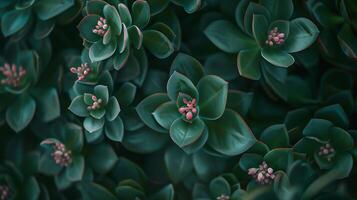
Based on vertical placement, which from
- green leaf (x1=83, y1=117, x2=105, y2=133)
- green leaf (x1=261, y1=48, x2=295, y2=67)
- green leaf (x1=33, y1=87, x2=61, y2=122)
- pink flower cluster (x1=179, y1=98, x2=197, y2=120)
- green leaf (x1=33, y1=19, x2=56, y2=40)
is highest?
green leaf (x1=261, y1=48, x2=295, y2=67)

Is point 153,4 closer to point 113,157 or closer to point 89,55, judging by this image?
point 89,55

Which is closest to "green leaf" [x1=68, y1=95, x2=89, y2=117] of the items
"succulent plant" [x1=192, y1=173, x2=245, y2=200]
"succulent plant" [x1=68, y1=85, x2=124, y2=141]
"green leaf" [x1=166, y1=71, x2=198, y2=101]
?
"succulent plant" [x1=68, y1=85, x2=124, y2=141]

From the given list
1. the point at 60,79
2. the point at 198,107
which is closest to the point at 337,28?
the point at 198,107

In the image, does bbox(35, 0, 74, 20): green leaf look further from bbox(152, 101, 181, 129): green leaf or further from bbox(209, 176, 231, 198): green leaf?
bbox(209, 176, 231, 198): green leaf

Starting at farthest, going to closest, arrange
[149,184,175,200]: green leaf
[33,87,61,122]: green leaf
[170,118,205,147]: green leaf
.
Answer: [33,87,61,122]: green leaf, [149,184,175,200]: green leaf, [170,118,205,147]: green leaf

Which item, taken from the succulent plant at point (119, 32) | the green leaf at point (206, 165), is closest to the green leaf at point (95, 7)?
the succulent plant at point (119, 32)

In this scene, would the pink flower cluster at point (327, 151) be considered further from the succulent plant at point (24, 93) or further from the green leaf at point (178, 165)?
the succulent plant at point (24, 93)
